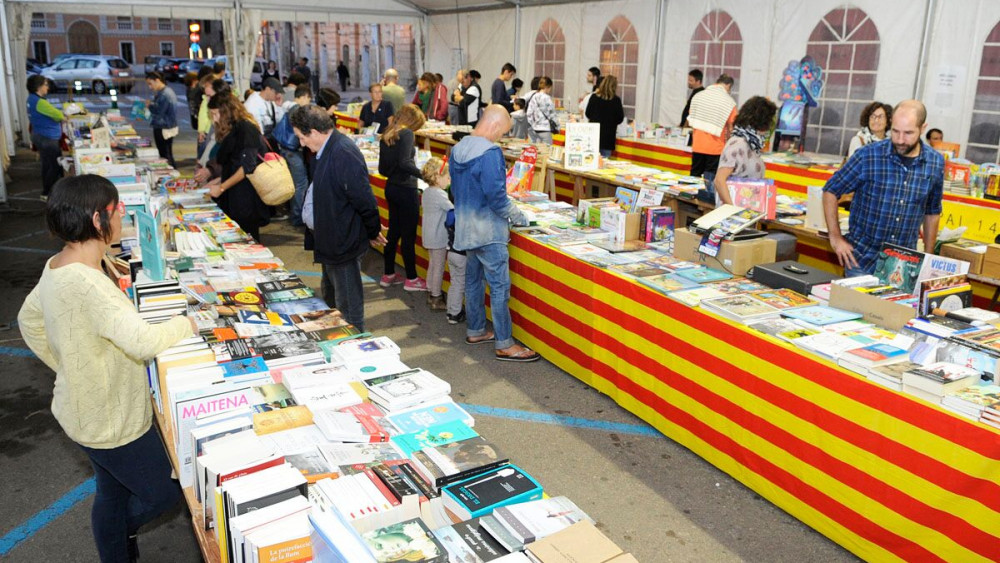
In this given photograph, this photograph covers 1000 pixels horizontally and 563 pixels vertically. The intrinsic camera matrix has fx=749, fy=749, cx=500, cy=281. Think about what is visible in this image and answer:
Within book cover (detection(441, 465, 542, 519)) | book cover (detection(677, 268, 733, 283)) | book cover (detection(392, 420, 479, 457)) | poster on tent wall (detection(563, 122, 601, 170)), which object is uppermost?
poster on tent wall (detection(563, 122, 601, 170))

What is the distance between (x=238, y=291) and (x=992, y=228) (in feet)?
16.4

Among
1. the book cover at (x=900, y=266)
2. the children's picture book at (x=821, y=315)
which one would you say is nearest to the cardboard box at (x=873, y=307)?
the children's picture book at (x=821, y=315)

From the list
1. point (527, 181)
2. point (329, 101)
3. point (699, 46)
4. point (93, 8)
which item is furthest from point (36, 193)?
point (699, 46)

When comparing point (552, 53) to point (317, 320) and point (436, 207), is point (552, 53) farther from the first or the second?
point (317, 320)

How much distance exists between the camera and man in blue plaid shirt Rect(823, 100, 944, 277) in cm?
392

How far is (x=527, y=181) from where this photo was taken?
6691mm

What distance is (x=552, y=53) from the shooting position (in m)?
13.7

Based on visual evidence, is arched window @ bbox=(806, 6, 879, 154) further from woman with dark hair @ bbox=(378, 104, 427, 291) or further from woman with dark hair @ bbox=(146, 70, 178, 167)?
woman with dark hair @ bbox=(146, 70, 178, 167)

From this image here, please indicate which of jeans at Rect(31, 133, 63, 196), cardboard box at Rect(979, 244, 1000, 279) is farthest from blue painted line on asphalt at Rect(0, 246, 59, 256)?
cardboard box at Rect(979, 244, 1000, 279)

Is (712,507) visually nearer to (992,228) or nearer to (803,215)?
(803,215)

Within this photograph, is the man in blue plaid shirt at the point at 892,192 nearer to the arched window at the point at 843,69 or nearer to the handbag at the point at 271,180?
the handbag at the point at 271,180

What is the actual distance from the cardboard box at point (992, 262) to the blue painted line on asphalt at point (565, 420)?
2.27m

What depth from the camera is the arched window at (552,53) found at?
1345 centimetres

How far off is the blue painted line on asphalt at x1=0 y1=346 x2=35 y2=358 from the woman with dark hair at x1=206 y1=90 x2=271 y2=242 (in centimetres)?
171
